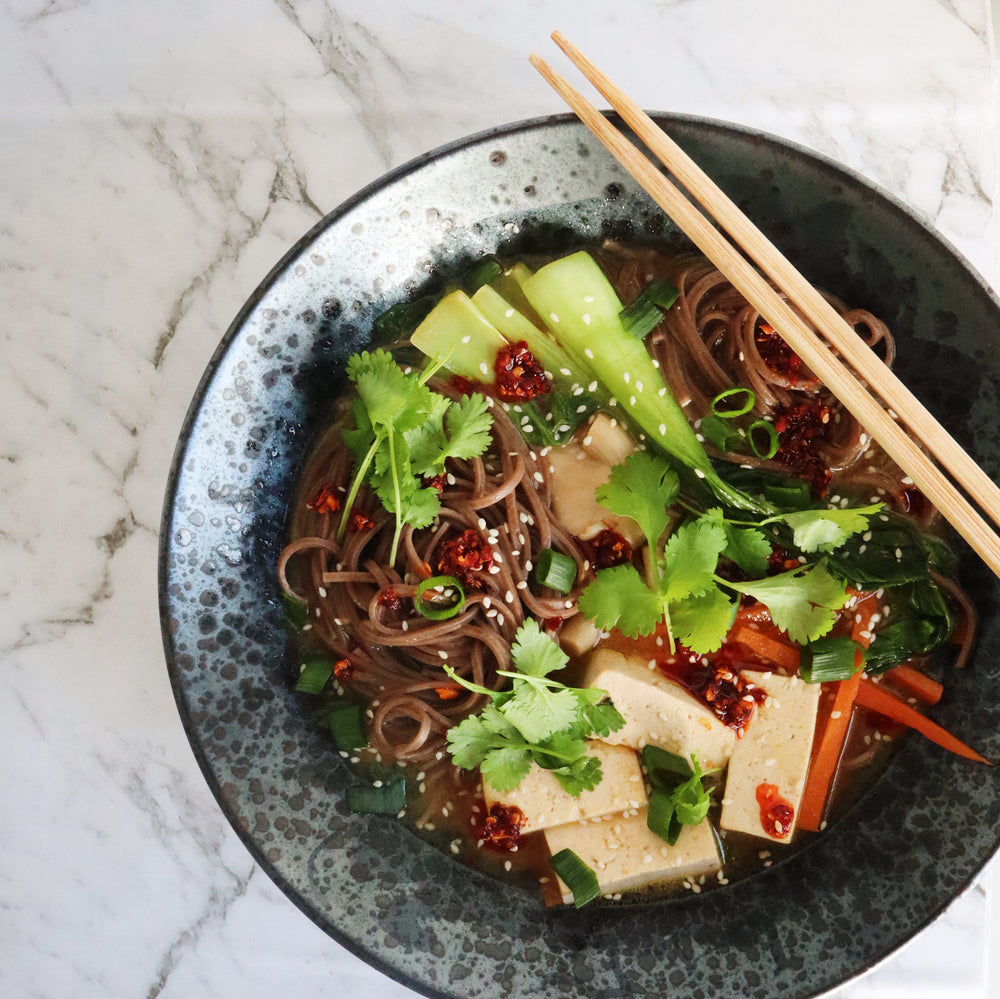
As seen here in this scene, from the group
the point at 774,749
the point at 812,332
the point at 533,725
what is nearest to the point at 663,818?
the point at 774,749

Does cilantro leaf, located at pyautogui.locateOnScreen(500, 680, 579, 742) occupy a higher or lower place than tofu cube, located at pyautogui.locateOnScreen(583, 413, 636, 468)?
lower

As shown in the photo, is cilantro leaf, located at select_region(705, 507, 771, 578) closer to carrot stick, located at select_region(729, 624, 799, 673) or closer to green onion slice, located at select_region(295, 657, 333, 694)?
carrot stick, located at select_region(729, 624, 799, 673)

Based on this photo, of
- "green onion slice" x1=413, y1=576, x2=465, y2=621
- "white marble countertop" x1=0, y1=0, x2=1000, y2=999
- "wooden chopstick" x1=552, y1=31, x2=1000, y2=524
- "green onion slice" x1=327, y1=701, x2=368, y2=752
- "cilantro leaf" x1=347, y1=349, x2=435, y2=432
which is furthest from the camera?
"white marble countertop" x1=0, y1=0, x2=1000, y2=999

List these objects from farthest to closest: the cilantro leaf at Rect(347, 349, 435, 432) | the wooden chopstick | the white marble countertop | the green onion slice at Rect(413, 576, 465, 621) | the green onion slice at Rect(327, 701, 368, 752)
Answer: the white marble countertop, the green onion slice at Rect(327, 701, 368, 752), the green onion slice at Rect(413, 576, 465, 621), the cilantro leaf at Rect(347, 349, 435, 432), the wooden chopstick

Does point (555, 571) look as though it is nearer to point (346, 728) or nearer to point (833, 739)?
point (346, 728)

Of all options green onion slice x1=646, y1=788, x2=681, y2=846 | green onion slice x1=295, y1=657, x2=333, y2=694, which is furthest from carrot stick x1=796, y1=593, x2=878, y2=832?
green onion slice x1=295, y1=657, x2=333, y2=694

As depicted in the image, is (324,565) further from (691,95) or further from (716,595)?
(691,95)

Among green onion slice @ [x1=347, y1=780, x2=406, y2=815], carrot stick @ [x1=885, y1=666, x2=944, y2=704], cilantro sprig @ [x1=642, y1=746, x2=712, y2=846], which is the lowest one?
carrot stick @ [x1=885, y1=666, x2=944, y2=704]
